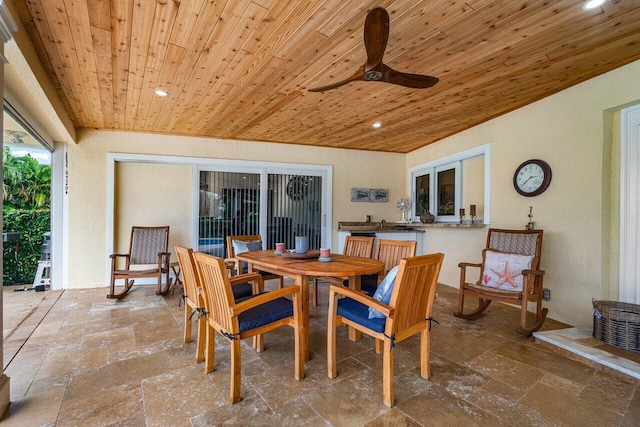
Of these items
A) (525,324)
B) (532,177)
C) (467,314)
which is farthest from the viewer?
(532,177)

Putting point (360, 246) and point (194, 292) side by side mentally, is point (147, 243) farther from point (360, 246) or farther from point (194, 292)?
point (360, 246)

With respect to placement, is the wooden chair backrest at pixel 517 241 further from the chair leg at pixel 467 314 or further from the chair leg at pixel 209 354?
the chair leg at pixel 209 354

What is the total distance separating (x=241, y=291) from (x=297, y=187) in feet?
9.54

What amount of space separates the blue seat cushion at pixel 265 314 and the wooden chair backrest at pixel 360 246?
4.52 ft

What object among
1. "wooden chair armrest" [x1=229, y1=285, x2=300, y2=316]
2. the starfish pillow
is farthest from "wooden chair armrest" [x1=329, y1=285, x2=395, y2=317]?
the starfish pillow

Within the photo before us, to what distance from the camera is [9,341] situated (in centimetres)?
246

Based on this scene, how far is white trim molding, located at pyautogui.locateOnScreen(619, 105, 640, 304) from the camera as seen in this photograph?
258 cm

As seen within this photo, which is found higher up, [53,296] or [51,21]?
[51,21]

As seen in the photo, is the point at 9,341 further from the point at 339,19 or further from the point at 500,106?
the point at 500,106

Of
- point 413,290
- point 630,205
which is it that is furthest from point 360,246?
point 630,205

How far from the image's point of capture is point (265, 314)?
1.87 m

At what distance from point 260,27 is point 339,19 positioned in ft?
1.78

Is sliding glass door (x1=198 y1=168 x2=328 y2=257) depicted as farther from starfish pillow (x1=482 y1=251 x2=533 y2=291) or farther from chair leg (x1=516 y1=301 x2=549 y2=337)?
chair leg (x1=516 y1=301 x2=549 y2=337)

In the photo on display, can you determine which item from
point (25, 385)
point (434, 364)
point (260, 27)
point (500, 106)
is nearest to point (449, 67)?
point (500, 106)
